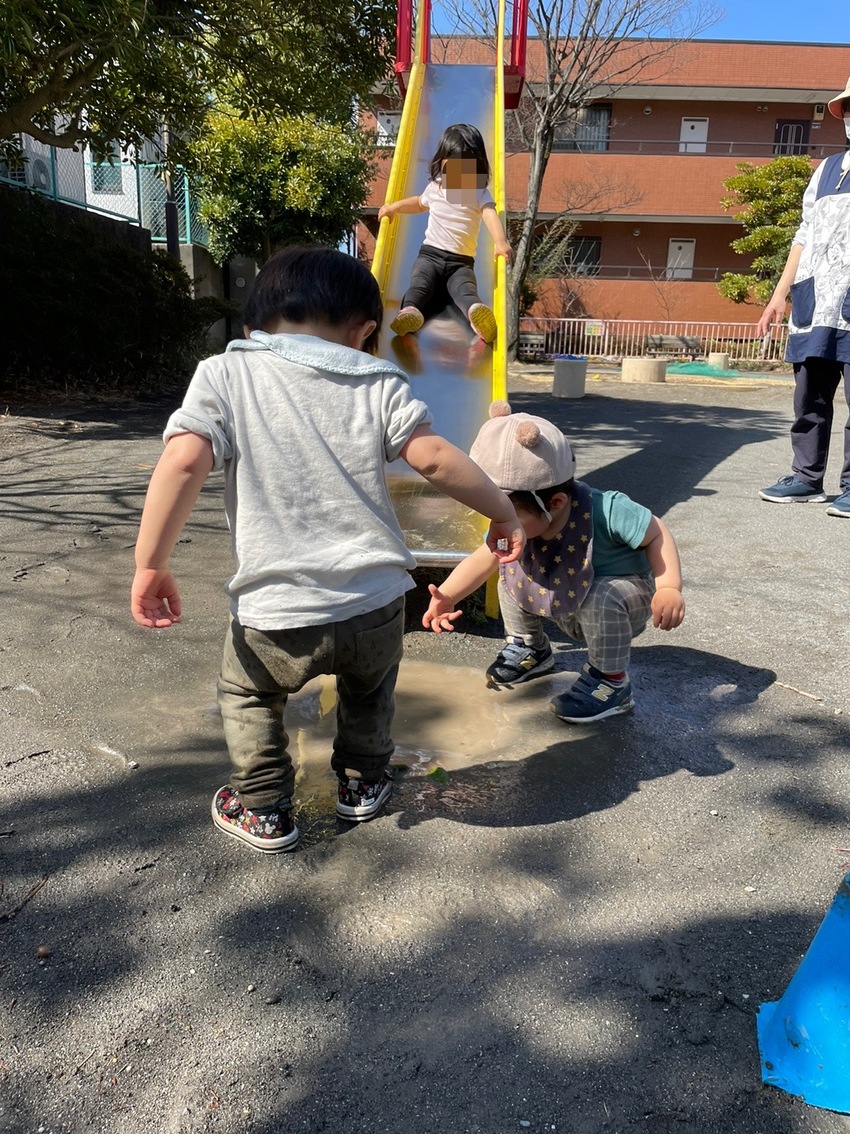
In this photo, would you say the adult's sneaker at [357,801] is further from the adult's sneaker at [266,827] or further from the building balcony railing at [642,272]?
the building balcony railing at [642,272]

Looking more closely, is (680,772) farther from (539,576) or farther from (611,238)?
(611,238)

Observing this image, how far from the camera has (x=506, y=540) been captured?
80.1 inches

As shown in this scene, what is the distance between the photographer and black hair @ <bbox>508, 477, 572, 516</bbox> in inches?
101

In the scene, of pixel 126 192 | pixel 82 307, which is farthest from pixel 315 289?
pixel 126 192

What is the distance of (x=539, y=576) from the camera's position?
2764 millimetres

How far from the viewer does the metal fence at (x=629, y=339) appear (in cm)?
2280

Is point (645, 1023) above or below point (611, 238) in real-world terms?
below

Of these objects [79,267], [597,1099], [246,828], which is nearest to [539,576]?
[246,828]

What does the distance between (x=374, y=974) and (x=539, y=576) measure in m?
1.38

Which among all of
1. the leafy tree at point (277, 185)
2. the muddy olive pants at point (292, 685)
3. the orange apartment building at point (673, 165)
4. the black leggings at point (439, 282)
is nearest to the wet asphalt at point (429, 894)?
the muddy olive pants at point (292, 685)

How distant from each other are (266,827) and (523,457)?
1.17 m

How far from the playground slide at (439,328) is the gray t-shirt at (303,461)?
4.78 ft

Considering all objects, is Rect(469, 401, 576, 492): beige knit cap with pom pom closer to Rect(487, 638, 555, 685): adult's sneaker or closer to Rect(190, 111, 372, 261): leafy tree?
Rect(487, 638, 555, 685): adult's sneaker

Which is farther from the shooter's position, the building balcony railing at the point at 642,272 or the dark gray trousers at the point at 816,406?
the building balcony railing at the point at 642,272
